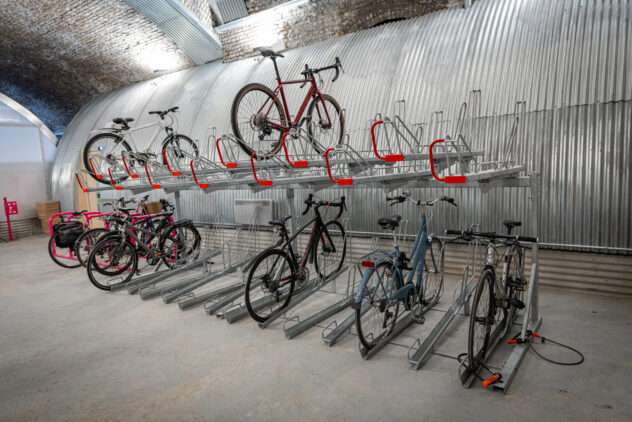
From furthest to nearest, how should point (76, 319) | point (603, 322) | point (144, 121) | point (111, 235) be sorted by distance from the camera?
point (144, 121), point (111, 235), point (76, 319), point (603, 322)

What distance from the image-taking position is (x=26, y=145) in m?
11.4

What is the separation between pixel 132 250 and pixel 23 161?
821 cm

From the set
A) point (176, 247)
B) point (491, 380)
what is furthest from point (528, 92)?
point (176, 247)

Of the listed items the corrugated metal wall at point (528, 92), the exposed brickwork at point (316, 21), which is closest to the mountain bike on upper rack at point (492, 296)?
the corrugated metal wall at point (528, 92)

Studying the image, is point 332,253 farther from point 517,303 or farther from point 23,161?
point 23,161

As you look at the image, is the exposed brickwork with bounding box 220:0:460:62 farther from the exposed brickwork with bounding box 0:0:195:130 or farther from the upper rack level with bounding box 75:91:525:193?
the upper rack level with bounding box 75:91:525:193

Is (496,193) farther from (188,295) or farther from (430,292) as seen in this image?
(188,295)

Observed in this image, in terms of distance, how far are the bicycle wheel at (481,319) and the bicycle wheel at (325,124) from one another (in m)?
2.53

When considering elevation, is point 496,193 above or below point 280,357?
above

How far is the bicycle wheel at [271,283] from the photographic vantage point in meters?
3.97

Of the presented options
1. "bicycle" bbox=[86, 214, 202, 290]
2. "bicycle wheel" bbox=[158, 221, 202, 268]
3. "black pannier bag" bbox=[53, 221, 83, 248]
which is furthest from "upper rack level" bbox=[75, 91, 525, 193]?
"black pannier bag" bbox=[53, 221, 83, 248]

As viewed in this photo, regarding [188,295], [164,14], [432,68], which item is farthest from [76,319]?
[164,14]

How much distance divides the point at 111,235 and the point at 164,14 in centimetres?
635

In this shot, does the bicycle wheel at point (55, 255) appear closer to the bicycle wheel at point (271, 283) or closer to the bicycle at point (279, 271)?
the bicycle at point (279, 271)
